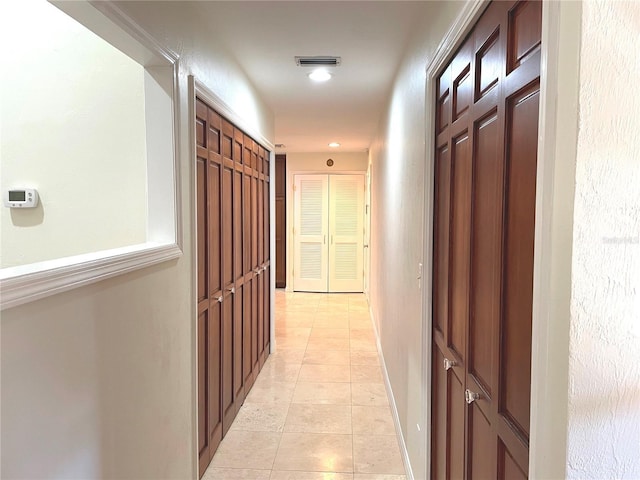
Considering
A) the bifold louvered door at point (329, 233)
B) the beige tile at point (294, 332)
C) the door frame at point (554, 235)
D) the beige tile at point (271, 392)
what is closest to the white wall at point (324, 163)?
the bifold louvered door at point (329, 233)

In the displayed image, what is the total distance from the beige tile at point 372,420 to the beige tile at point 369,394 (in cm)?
8

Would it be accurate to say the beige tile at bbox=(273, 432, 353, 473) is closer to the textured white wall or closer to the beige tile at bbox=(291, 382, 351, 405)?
the beige tile at bbox=(291, 382, 351, 405)

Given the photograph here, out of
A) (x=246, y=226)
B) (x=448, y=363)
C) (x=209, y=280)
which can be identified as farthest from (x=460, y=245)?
(x=246, y=226)

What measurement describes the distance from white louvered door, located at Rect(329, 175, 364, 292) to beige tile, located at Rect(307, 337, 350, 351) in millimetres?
2526

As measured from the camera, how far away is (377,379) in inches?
140

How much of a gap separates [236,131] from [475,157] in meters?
1.94

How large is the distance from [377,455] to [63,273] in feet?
6.68

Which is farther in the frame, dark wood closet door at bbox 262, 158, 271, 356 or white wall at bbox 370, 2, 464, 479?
dark wood closet door at bbox 262, 158, 271, 356

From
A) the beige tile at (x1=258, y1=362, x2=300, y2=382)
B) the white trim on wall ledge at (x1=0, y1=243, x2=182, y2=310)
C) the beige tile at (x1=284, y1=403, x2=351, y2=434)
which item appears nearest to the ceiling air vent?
the white trim on wall ledge at (x1=0, y1=243, x2=182, y2=310)

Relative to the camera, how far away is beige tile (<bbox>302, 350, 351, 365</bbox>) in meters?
3.94

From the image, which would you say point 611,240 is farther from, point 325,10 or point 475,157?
point 325,10

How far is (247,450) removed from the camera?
2482 millimetres

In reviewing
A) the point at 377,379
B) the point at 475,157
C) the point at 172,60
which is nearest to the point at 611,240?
the point at 475,157

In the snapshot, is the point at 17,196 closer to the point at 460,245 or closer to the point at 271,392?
the point at 460,245
